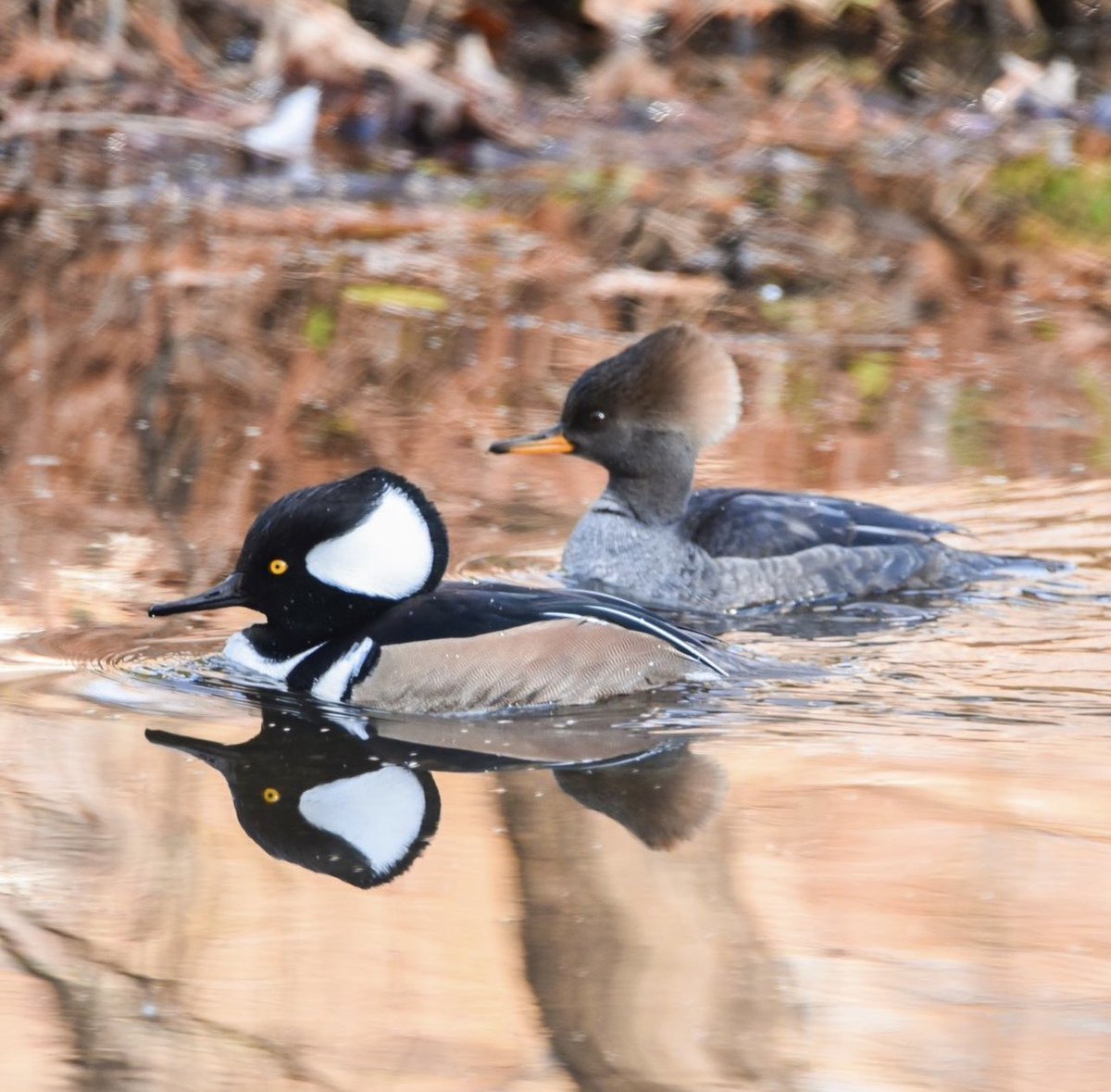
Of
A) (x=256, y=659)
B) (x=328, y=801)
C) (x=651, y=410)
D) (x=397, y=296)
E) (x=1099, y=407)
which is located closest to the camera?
(x=328, y=801)

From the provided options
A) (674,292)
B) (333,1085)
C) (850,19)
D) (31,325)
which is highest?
(850,19)

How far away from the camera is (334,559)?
5844mm

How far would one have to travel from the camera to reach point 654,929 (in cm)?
417

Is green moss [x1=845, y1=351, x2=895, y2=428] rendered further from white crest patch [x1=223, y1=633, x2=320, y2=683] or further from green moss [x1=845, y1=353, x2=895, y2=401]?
white crest patch [x1=223, y1=633, x2=320, y2=683]

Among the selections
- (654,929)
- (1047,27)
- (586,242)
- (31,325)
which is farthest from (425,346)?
(1047,27)

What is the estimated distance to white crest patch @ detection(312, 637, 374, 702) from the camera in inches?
227

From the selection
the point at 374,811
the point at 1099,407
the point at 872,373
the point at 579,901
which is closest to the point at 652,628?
the point at 374,811

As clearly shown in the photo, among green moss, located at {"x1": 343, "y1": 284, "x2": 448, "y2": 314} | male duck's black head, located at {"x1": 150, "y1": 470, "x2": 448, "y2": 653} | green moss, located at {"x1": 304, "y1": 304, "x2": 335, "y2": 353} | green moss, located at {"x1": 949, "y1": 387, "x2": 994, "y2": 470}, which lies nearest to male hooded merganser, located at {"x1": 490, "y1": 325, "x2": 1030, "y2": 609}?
green moss, located at {"x1": 949, "y1": 387, "x2": 994, "y2": 470}

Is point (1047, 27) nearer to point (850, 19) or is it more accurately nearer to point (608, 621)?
point (850, 19)

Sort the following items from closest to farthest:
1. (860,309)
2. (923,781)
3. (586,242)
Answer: (923,781) → (860,309) → (586,242)

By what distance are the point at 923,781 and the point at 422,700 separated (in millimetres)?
1404

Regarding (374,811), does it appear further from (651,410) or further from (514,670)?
(651,410)

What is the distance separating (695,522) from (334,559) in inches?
81.5

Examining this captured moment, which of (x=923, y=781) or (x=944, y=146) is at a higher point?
(x=944, y=146)
